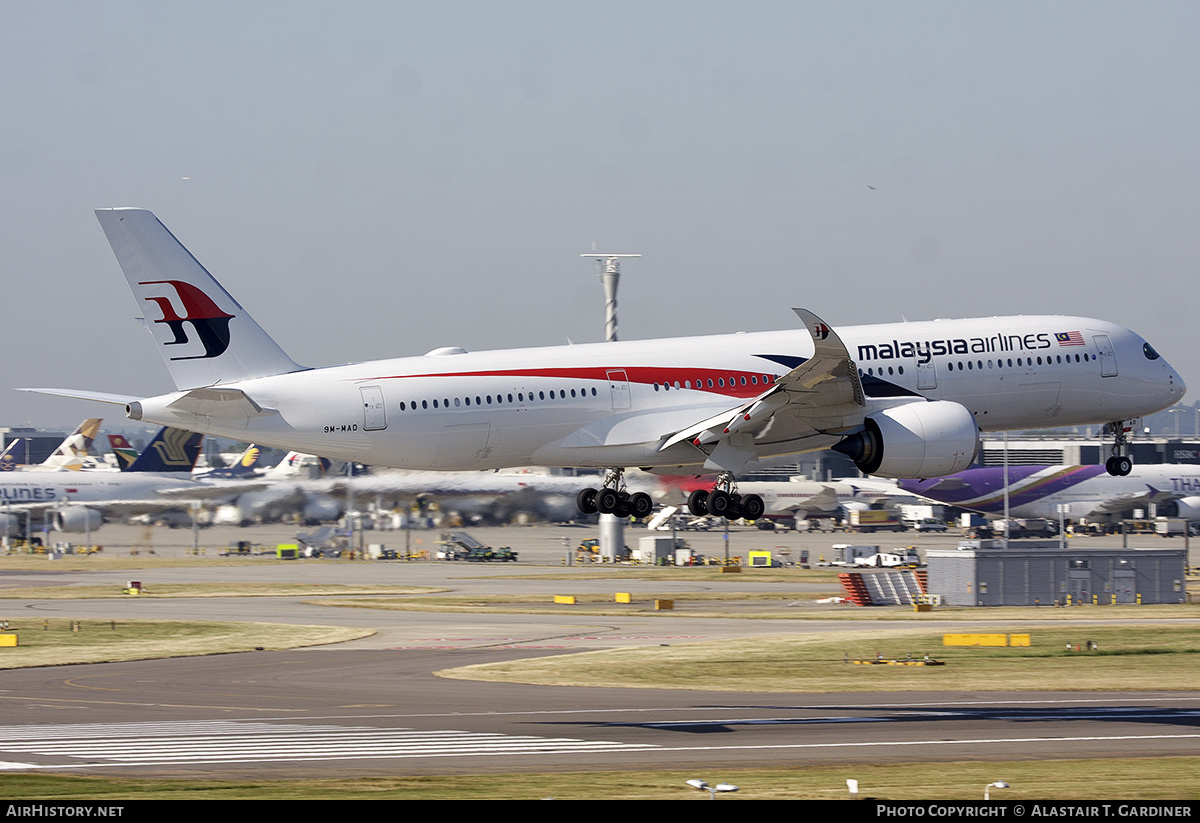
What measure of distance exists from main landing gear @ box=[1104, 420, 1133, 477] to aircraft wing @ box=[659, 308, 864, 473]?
1071 cm

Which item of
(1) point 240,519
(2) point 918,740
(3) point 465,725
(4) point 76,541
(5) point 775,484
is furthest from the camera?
(5) point 775,484

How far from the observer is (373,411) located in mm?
39875

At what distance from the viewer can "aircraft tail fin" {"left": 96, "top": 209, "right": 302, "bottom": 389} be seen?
39781 millimetres

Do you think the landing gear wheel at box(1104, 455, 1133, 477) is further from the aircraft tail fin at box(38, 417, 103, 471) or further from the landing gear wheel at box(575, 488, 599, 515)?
the aircraft tail fin at box(38, 417, 103, 471)

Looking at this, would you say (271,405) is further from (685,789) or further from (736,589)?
(736,589)

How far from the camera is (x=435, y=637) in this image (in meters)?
58.8

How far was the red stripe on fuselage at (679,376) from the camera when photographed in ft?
137

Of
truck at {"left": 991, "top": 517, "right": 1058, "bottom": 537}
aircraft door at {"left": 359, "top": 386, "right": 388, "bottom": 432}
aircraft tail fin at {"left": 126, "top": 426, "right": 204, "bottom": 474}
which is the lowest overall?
truck at {"left": 991, "top": 517, "right": 1058, "bottom": 537}

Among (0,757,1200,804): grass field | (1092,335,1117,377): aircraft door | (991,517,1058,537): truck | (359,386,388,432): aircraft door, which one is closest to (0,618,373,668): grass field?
(359,386,388,432): aircraft door

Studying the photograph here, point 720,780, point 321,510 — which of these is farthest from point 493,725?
point 321,510

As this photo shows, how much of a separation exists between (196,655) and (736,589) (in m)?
38.6

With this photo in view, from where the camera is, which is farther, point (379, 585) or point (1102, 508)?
point (1102, 508)

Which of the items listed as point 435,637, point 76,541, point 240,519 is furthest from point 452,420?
point 76,541

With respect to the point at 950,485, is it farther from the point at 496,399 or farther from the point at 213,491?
the point at 496,399
